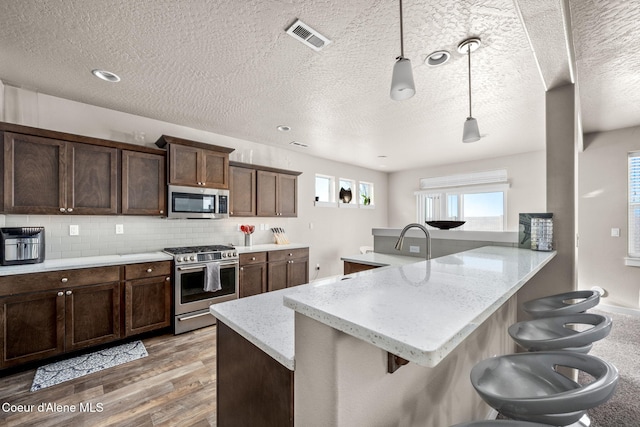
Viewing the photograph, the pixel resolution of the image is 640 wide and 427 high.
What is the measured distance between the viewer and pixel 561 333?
Result: 4.82ft

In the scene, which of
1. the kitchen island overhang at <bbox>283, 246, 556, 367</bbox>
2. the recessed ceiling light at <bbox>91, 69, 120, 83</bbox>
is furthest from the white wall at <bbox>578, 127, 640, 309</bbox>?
the recessed ceiling light at <bbox>91, 69, 120, 83</bbox>

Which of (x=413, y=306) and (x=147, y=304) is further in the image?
(x=147, y=304)

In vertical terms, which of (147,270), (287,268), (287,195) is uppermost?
(287,195)

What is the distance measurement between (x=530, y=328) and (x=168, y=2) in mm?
2846

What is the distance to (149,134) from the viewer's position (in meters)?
3.34

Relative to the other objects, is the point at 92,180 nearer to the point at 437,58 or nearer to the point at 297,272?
the point at 297,272

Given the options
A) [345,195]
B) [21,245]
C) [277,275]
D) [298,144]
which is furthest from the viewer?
[345,195]

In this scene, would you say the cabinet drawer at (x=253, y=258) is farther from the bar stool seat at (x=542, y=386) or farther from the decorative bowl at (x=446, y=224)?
the bar stool seat at (x=542, y=386)

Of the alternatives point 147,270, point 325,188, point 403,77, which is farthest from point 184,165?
point 325,188

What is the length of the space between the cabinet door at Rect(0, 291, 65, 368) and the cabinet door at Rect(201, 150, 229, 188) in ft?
5.94

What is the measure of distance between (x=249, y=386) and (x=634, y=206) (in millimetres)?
5341

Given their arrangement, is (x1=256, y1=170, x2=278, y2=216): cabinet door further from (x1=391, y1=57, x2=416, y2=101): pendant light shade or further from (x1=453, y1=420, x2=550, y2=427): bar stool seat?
(x1=453, y1=420, x2=550, y2=427): bar stool seat

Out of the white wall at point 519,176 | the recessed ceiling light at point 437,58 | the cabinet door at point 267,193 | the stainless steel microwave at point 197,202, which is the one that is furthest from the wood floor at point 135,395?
the white wall at point 519,176

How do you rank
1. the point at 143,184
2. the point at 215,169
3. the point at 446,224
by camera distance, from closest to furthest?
the point at 446,224
the point at 143,184
the point at 215,169
